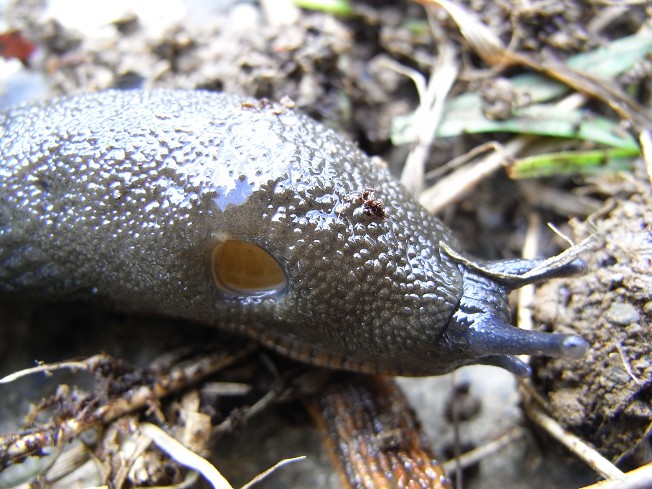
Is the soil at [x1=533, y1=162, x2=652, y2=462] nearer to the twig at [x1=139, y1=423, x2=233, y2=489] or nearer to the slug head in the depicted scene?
the slug head

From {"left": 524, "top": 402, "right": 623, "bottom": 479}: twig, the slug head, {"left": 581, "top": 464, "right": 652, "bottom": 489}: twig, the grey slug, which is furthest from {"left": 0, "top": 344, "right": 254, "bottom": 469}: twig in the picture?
{"left": 581, "top": 464, "right": 652, "bottom": 489}: twig

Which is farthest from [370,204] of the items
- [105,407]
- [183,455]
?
[105,407]

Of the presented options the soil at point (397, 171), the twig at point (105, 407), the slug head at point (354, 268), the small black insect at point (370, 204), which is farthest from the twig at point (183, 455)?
the small black insect at point (370, 204)

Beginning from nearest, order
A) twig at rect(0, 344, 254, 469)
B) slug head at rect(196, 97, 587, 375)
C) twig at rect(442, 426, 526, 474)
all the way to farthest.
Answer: slug head at rect(196, 97, 587, 375) < twig at rect(0, 344, 254, 469) < twig at rect(442, 426, 526, 474)

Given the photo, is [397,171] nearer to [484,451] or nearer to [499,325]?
[499,325]

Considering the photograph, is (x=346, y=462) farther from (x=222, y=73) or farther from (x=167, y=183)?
(x=222, y=73)

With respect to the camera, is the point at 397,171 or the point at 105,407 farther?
the point at 397,171
